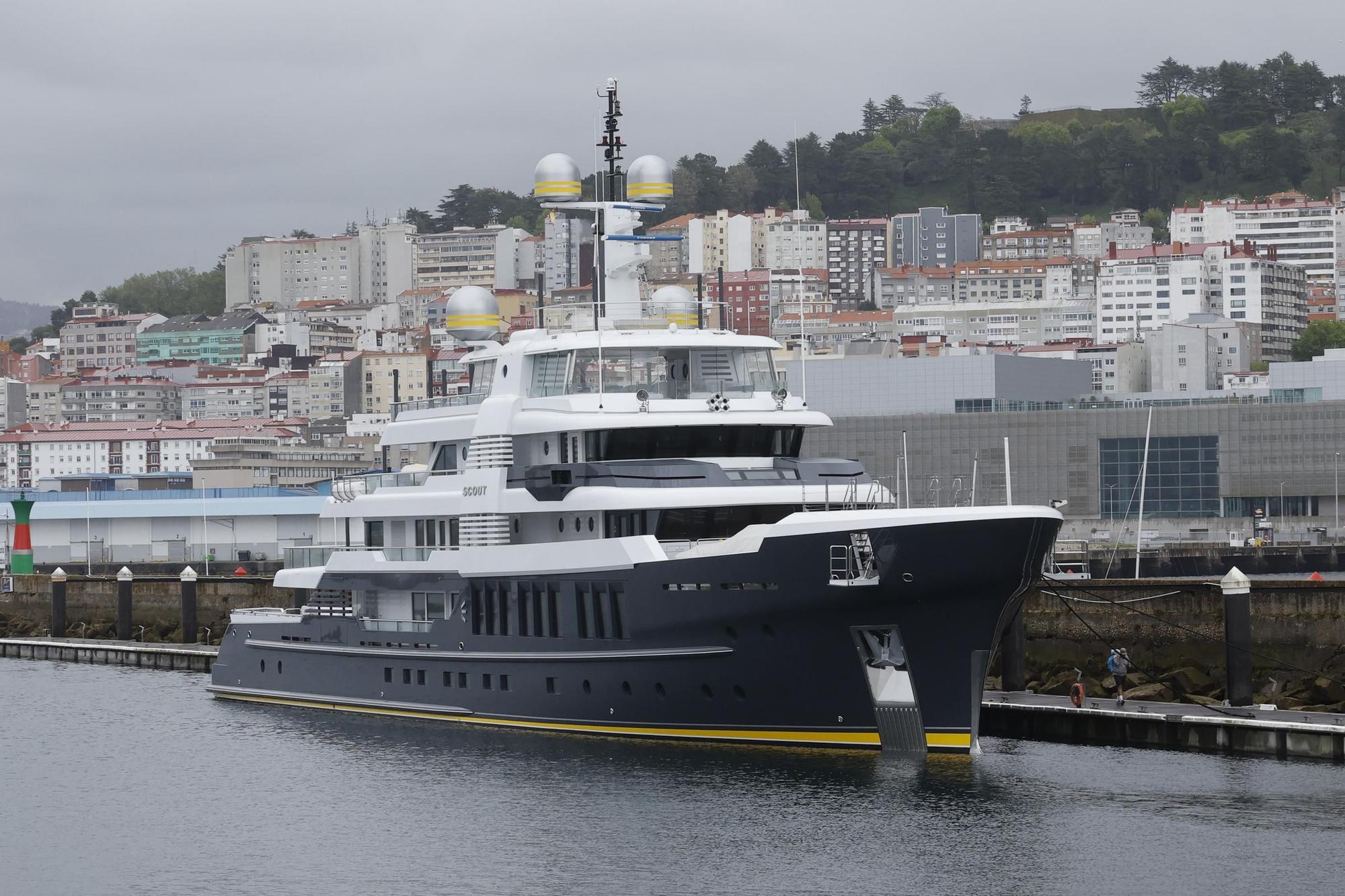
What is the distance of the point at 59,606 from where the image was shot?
59.2m

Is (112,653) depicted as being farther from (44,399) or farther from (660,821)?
(44,399)

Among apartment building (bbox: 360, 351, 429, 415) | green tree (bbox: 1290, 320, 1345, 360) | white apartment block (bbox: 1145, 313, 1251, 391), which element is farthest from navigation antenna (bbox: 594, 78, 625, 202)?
apartment building (bbox: 360, 351, 429, 415)

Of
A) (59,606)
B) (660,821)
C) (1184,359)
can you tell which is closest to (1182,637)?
(660,821)

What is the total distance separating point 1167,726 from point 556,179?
14057 mm

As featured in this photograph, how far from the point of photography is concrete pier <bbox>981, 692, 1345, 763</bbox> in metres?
29.4

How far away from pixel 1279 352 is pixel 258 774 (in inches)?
5409

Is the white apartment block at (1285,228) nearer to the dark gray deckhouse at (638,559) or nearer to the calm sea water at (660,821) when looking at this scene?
the dark gray deckhouse at (638,559)

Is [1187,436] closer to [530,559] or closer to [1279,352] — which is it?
[1279,352]

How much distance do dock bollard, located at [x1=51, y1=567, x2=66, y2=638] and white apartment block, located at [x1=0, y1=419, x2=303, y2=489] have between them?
3593 inches

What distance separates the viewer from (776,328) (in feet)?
573

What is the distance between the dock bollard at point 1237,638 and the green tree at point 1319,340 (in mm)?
115235

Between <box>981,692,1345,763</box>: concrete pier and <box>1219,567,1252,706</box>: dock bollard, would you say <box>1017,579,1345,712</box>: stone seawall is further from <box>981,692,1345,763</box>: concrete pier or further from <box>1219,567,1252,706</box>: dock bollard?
<box>1219,567,1252,706</box>: dock bollard

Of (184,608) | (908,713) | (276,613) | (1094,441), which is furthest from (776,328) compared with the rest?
(908,713)

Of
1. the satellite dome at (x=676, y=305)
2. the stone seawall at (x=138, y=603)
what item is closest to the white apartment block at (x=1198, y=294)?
the stone seawall at (x=138, y=603)
